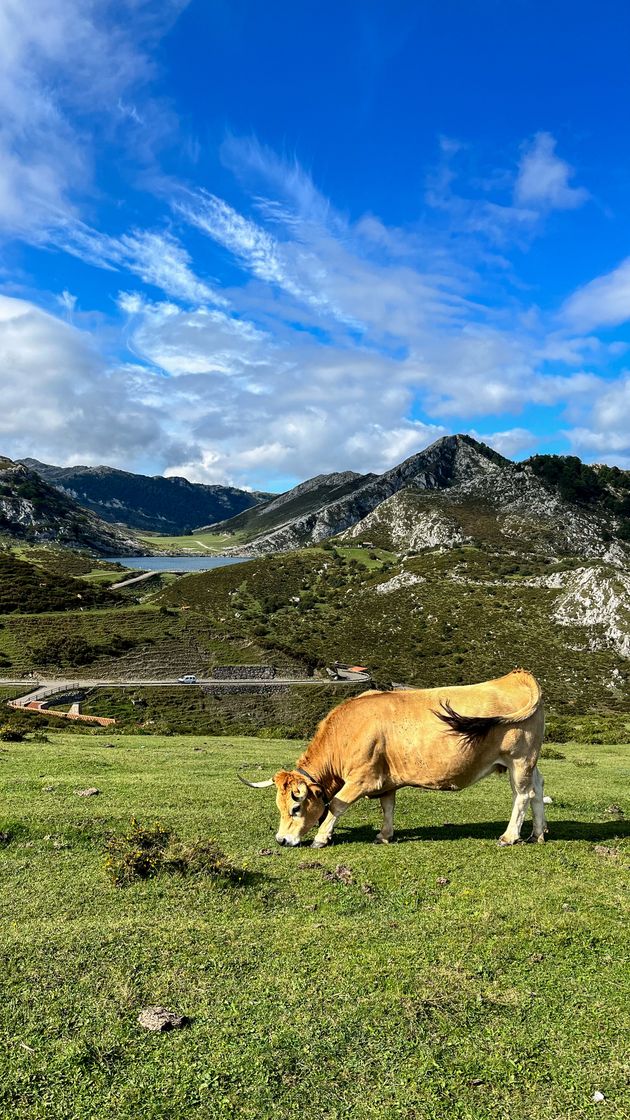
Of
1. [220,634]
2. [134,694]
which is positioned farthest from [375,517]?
[134,694]

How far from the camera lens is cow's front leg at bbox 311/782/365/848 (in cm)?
995

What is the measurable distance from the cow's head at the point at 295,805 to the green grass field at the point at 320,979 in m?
0.32

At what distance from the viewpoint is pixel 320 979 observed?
6250 mm

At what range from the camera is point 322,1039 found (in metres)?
5.38

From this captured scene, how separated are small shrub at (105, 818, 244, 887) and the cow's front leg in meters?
1.78

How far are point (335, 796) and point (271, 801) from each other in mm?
3675

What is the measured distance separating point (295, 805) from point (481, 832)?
3.98 meters

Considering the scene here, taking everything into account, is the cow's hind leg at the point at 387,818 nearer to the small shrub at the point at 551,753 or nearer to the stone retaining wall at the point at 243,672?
the small shrub at the point at 551,753

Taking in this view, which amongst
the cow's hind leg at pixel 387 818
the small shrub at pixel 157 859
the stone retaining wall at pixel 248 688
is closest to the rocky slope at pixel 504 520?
the stone retaining wall at pixel 248 688

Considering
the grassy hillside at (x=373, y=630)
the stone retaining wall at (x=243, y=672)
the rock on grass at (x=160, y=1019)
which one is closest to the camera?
the rock on grass at (x=160, y=1019)

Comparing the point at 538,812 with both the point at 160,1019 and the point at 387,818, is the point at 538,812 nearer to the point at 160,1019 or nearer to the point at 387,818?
the point at 387,818

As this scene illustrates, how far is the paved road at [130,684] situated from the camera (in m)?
60.7

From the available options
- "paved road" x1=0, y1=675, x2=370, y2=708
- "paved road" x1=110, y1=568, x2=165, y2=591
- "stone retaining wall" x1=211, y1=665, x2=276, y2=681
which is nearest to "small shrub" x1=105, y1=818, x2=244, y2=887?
"paved road" x1=0, y1=675, x2=370, y2=708

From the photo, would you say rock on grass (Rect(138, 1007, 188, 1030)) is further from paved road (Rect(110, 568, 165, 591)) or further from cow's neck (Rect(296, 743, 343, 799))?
paved road (Rect(110, 568, 165, 591))
